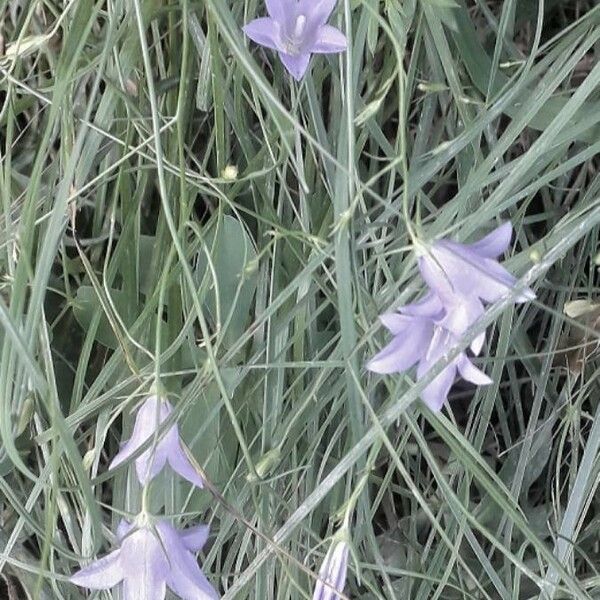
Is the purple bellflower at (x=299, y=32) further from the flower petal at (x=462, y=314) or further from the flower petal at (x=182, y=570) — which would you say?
the flower petal at (x=182, y=570)

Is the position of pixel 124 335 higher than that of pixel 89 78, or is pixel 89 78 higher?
pixel 89 78

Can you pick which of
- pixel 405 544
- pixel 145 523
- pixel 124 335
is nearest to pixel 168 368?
pixel 124 335

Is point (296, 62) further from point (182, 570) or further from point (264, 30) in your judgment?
point (182, 570)

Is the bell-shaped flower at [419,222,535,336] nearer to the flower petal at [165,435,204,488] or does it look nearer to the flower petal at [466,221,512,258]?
the flower petal at [466,221,512,258]

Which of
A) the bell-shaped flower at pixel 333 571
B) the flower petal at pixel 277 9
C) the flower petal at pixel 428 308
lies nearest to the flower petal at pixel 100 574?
the bell-shaped flower at pixel 333 571

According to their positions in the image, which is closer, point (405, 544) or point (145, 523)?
point (145, 523)

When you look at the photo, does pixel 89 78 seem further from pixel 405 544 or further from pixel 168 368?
pixel 405 544

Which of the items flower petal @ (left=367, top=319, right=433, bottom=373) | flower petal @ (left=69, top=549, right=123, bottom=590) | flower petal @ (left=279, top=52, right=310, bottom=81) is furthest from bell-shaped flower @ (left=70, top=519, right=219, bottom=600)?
flower petal @ (left=279, top=52, right=310, bottom=81)

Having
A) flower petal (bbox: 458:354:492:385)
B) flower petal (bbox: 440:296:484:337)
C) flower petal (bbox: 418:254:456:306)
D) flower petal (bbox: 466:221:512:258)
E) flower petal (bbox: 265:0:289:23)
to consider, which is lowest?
flower petal (bbox: 458:354:492:385)
